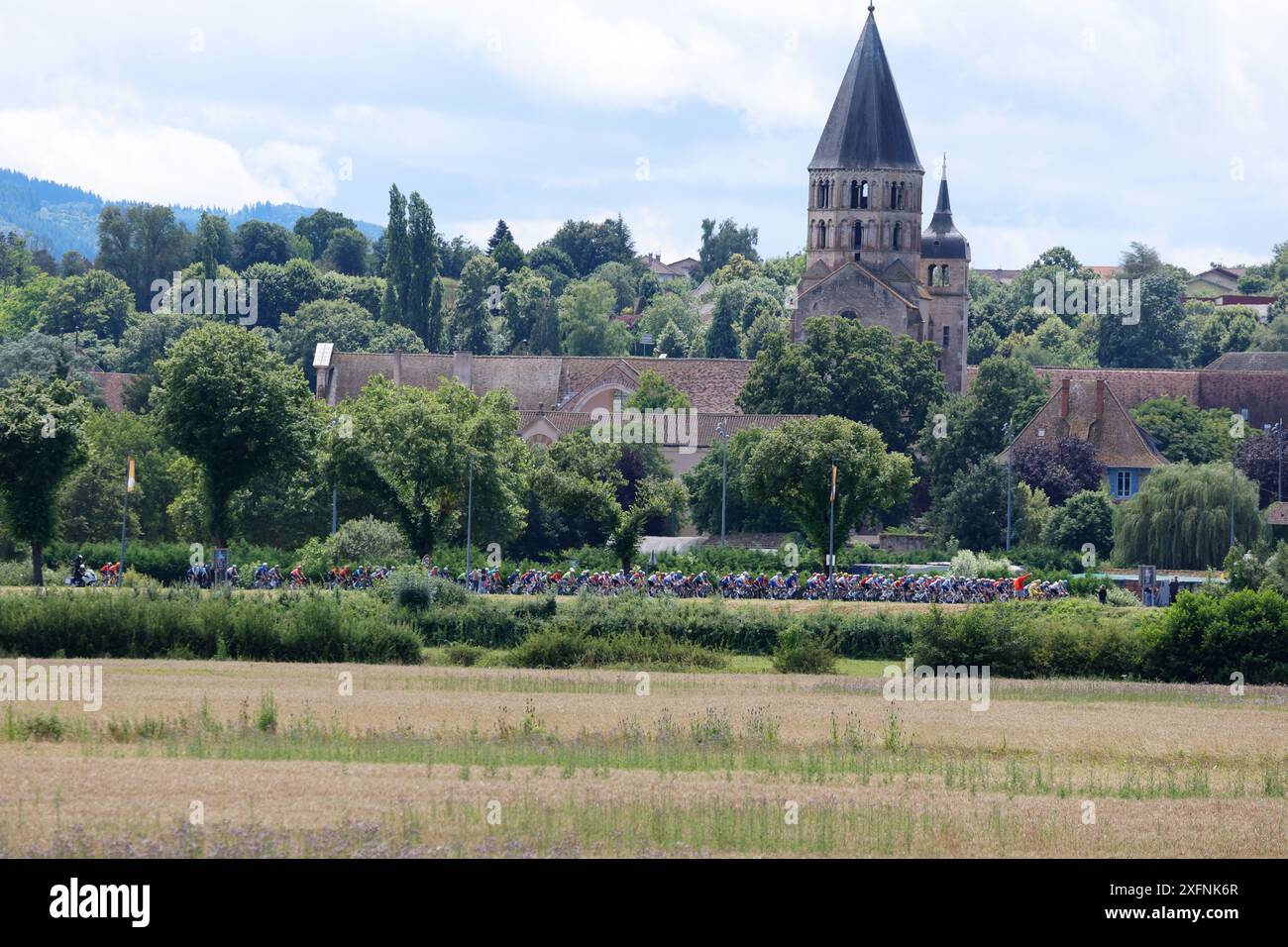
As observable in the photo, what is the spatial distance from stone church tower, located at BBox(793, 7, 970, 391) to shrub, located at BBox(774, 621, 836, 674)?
74.1 metres

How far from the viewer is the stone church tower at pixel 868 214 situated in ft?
414

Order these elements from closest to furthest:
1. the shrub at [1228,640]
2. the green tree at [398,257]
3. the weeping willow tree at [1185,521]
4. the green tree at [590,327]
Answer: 1. the shrub at [1228,640]
2. the weeping willow tree at [1185,521]
3. the green tree at [398,257]
4. the green tree at [590,327]

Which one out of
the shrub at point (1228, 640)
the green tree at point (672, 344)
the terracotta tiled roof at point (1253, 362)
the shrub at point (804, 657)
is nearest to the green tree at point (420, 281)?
the green tree at point (672, 344)

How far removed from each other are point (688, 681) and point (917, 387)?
7479cm

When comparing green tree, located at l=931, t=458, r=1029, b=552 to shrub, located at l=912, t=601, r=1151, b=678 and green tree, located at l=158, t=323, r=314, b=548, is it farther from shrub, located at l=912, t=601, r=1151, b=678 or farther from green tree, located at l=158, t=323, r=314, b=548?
shrub, located at l=912, t=601, r=1151, b=678

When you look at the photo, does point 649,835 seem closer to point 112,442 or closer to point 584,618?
point 584,618

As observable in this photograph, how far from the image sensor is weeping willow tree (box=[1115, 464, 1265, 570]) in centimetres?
8512

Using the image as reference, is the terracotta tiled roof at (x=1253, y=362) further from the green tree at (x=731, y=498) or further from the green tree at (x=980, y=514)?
the green tree at (x=731, y=498)

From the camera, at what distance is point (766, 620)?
55.2m

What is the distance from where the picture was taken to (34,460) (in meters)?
68.6

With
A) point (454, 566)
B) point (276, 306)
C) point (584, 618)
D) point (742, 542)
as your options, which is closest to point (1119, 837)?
point (584, 618)

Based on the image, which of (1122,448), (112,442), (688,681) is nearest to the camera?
(688,681)

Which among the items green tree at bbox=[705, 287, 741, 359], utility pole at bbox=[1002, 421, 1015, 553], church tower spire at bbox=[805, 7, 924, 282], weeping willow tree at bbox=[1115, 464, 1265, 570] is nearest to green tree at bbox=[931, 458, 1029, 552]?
utility pole at bbox=[1002, 421, 1015, 553]

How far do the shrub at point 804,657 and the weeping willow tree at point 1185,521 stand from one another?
35.4 metres
